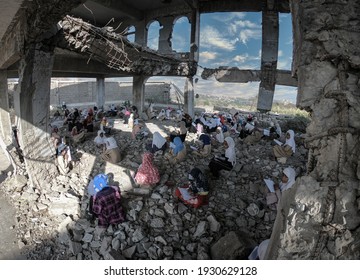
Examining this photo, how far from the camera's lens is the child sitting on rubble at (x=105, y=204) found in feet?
13.8

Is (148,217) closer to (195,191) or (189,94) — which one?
(195,191)

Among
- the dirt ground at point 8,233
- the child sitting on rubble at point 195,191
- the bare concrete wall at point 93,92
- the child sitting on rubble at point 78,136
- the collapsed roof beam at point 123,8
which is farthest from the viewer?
the bare concrete wall at point 93,92

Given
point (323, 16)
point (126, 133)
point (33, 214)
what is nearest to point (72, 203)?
point (33, 214)

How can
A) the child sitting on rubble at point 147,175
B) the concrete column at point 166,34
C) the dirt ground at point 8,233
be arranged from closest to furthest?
1. the dirt ground at point 8,233
2. the child sitting on rubble at point 147,175
3. the concrete column at point 166,34

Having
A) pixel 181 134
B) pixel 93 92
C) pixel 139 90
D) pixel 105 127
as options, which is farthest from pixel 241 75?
pixel 93 92

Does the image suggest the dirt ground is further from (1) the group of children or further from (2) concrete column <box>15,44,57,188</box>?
(1) the group of children

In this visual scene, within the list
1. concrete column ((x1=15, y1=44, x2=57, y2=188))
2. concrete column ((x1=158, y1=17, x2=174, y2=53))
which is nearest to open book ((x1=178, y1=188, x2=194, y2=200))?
concrete column ((x1=15, y1=44, x2=57, y2=188))

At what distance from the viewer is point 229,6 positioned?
43.2 ft

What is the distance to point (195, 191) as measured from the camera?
4648mm

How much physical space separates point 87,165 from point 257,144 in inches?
220

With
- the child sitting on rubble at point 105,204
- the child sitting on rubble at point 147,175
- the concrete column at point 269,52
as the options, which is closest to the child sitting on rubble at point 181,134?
the child sitting on rubble at point 147,175

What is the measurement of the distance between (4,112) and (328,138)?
976 centimetres

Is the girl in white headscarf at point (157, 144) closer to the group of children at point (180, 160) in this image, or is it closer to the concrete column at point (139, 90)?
the group of children at point (180, 160)

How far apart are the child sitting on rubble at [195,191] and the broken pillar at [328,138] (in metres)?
2.42
